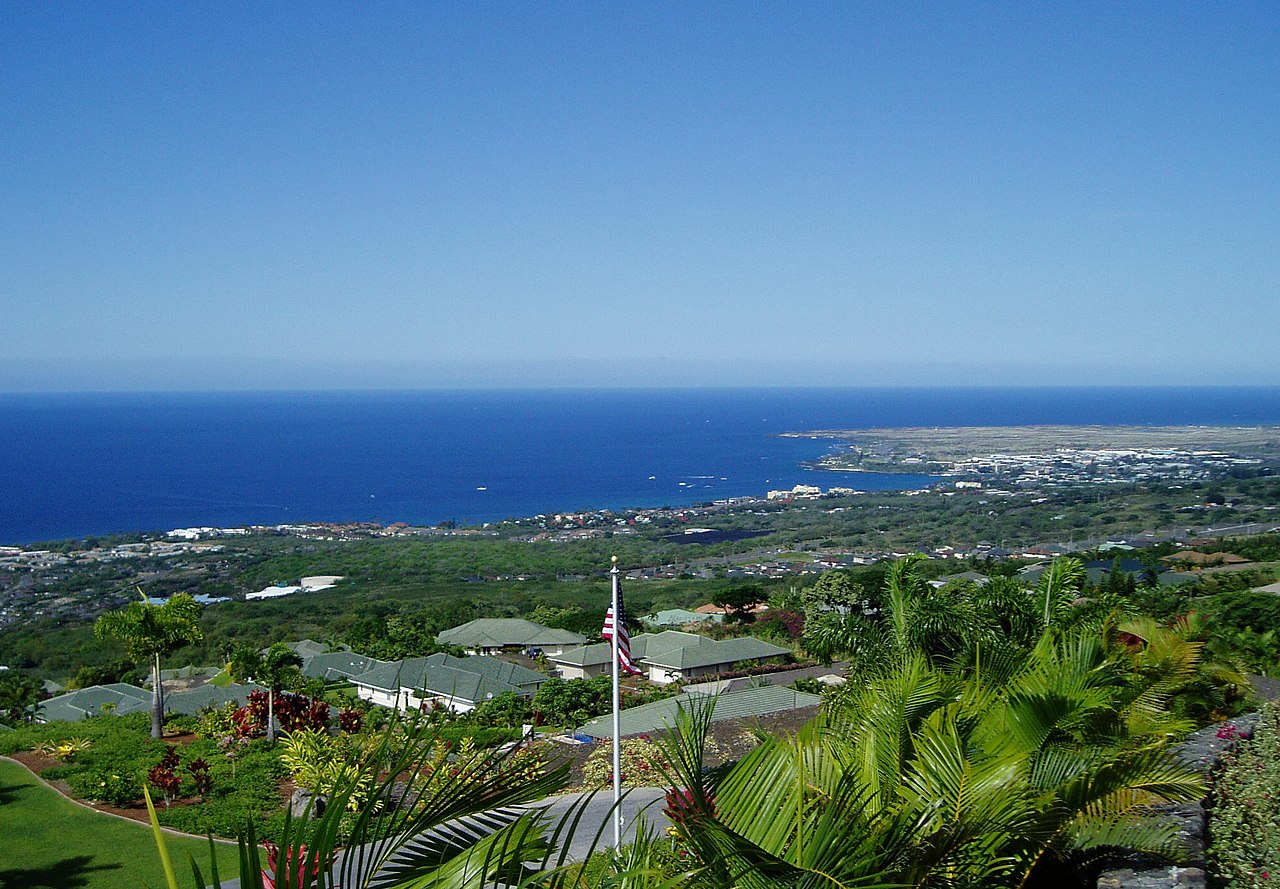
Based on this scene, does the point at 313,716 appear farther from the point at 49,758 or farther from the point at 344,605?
the point at 344,605

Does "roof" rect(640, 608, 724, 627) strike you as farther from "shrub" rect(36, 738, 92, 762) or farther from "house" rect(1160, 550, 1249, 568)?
"shrub" rect(36, 738, 92, 762)

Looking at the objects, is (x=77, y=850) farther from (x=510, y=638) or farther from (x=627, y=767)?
(x=510, y=638)

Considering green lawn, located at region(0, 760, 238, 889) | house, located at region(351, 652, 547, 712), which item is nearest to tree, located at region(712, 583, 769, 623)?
house, located at region(351, 652, 547, 712)

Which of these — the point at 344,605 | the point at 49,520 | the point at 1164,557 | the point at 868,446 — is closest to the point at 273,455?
the point at 49,520

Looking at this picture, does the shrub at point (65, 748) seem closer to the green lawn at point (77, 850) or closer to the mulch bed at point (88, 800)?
the mulch bed at point (88, 800)

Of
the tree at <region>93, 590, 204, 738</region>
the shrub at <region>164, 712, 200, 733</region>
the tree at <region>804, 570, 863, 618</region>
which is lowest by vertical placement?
the tree at <region>804, 570, 863, 618</region>
